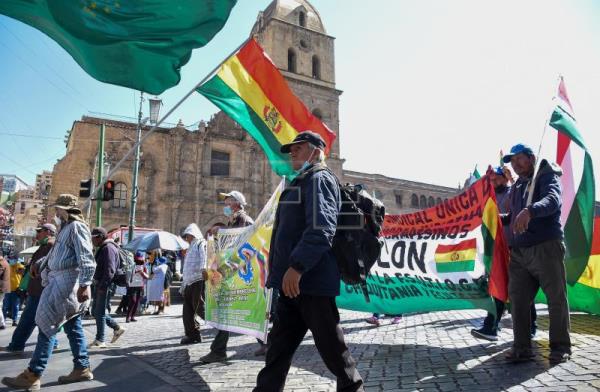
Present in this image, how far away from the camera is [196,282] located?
599 cm

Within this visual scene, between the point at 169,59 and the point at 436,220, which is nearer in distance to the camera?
the point at 169,59

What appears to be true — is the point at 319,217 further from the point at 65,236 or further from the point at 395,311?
the point at 395,311

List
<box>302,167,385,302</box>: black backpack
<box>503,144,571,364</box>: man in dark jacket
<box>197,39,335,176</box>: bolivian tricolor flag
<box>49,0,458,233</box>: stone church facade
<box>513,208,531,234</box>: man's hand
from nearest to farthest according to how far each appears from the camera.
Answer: <box>302,167,385,302</box>: black backpack
<box>513,208,531,234</box>: man's hand
<box>503,144,571,364</box>: man in dark jacket
<box>197,39,335,176</box>: bolivian tricolor flag
<box>49,0,458,233</box>: stone church facade

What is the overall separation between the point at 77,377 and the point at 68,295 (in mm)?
778

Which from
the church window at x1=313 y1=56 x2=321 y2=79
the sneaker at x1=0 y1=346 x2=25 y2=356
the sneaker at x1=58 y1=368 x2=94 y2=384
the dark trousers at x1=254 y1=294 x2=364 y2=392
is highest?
the church window at x1=313 y1=56 x2=321 y2=79

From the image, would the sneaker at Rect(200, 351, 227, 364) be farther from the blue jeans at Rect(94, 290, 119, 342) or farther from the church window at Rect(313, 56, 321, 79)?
the church window at Rect(313, 56, 321, 79)

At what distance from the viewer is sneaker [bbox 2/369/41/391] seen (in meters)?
3.68

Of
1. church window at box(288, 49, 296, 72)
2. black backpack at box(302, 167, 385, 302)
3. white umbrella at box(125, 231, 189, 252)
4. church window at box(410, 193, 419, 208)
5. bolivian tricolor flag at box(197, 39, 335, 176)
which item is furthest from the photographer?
church window at box(410, 193, 419, 208)

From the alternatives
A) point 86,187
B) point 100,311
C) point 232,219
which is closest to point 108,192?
point 86,187

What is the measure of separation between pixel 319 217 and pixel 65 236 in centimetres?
285

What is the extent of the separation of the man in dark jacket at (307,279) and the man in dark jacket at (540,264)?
195 centimetres

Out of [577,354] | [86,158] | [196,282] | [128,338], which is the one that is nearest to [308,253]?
[577,354]

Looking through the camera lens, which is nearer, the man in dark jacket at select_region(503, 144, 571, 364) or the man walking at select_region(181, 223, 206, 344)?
the man in dark jacket at select_region(503, 144, 571, 364)

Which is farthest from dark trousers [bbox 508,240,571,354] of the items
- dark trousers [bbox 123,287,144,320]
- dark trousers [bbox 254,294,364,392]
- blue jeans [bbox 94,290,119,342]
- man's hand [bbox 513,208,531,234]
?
dark trousers [bbox 123,287,144,320]
